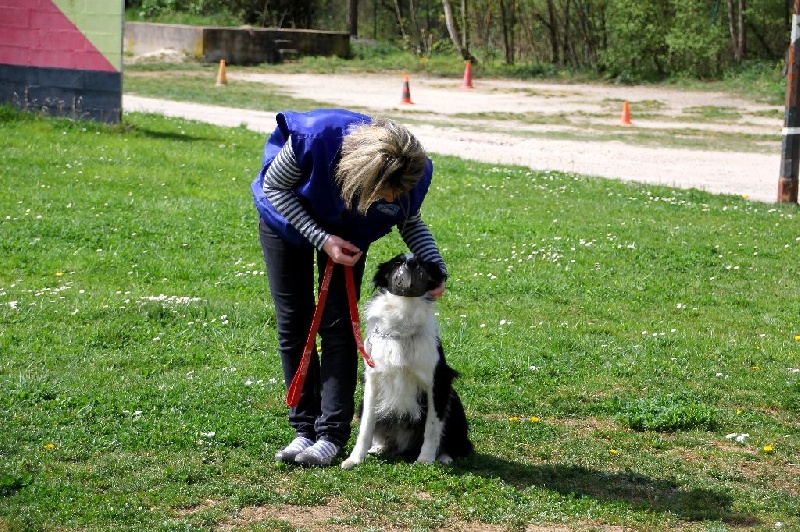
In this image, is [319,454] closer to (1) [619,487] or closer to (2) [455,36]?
(1) [619,487]

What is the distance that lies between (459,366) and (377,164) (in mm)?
2735

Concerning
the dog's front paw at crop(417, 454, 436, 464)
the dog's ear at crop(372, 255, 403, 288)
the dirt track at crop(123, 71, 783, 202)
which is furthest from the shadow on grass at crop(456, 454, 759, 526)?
the dirt track at crop(123, 71, 783, 202)

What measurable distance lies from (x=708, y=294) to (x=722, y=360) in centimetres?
196

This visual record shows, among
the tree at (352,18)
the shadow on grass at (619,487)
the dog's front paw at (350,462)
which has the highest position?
the tree at (352,18)

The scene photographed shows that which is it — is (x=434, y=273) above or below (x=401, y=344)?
above

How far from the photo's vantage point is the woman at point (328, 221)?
484cm

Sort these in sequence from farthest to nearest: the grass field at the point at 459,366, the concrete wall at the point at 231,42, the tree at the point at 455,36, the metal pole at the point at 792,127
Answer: the tree at the point at 455,36, the concrete wall at the point at 231,42, the metal pole at the point at 792,127, the grass field at the point at 459,366

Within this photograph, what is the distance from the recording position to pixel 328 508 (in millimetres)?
4879

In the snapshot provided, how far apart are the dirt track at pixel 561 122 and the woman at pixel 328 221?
10684mm

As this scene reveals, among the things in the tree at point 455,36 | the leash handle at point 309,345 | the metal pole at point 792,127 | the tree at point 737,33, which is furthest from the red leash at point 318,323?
the tree at point 455,36

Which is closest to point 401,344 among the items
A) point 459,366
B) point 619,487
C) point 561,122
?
point 619,487

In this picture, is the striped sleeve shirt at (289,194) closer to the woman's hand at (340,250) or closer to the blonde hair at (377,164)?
the woman's hand at (340,250)

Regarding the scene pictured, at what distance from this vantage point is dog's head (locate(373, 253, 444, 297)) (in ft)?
16.5

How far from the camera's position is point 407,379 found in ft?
17.4
